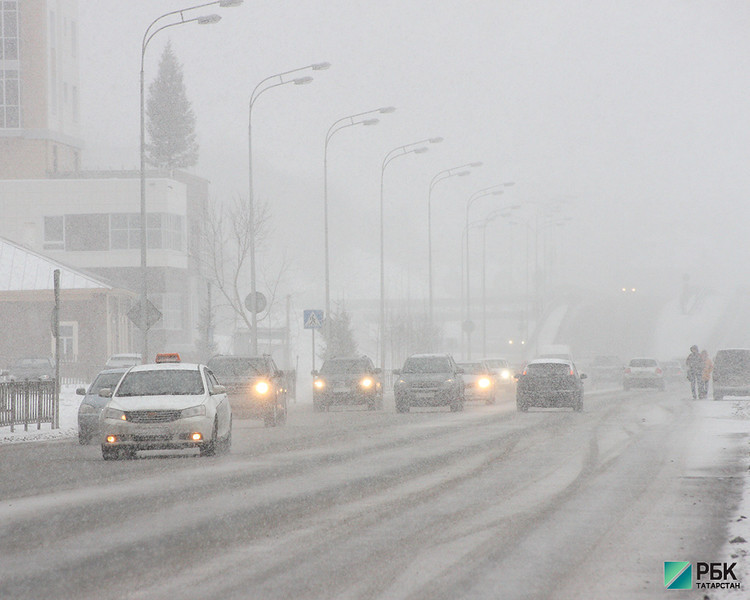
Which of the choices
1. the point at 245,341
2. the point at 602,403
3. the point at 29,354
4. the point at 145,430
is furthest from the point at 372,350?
the point at 145,430

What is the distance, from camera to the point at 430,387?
38.5 metres

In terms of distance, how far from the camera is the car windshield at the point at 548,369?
1487 inches

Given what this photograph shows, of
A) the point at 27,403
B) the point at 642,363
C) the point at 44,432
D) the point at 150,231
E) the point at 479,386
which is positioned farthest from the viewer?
the point at 150,231

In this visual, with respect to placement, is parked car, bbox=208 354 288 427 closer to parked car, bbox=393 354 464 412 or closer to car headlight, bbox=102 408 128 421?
parked car, bbox=393 354 464 412

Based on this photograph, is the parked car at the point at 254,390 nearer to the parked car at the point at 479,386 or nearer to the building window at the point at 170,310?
the parked car at the point at 479,386

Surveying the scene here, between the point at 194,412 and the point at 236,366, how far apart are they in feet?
38.3

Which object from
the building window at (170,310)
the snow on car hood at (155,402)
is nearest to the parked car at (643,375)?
the building window at (170,310)

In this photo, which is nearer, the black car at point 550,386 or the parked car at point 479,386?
the black car at point 550,386

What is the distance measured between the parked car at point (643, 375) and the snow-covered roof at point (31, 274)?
2638 cm

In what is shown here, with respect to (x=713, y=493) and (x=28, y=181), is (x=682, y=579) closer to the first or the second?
(x=713, y=493)

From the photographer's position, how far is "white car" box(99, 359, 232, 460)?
20.6 meters

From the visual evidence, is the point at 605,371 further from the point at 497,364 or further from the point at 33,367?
the point at 33,367

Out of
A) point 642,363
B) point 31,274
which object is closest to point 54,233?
point 31,274

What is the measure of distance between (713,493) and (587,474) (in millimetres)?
2749
